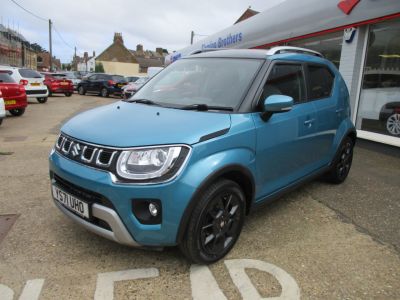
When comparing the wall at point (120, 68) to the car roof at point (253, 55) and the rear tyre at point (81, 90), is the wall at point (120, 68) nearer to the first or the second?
the rear tyre at point (81, 90)

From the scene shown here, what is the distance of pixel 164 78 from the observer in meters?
4.06

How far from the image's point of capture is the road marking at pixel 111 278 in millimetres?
2570

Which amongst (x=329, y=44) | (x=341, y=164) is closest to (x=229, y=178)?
(x=341, y=164)

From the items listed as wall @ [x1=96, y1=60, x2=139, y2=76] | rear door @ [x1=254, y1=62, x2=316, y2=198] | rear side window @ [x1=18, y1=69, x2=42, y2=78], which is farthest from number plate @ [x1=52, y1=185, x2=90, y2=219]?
wall @ [x1=96, y1=60, x2=139, y2=76]

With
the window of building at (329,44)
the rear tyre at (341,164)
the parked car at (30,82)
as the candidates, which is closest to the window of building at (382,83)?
the window of building at (329,44)

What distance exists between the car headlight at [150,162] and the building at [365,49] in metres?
6.27

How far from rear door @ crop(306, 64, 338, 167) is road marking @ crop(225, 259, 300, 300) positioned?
1696mm

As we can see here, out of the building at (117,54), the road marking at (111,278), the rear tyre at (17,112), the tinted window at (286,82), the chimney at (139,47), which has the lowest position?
the road marking at (111,278)

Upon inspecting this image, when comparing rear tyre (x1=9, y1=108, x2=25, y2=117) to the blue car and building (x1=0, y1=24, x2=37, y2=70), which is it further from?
building (x1=0, y1=24, x2=37, y2=70)

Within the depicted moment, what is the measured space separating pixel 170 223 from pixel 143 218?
20 cm

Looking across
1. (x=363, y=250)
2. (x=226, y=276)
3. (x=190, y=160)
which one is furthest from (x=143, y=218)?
(x=363, y=250)

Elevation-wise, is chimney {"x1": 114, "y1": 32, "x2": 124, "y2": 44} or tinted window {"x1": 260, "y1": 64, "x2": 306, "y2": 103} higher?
chimney {"x1": 114, "y1": 32, "x2": 124, "y2": 44}

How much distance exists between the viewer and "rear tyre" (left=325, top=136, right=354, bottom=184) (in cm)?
487

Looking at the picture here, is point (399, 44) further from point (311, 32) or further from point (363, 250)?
point (363, 250)
